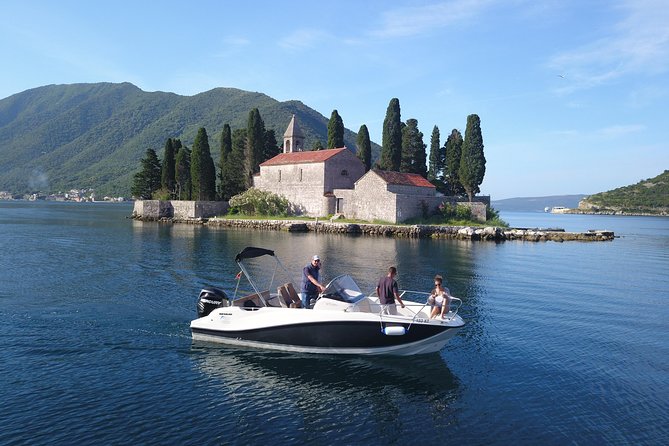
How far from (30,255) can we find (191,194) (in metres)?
43.9

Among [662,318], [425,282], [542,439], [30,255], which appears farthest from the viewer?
[30,255]

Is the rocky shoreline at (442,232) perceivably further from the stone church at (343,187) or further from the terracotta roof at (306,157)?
the terracotta roof at (306,157)

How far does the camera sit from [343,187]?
63.5m

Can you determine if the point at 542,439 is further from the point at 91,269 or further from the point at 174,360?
the point at 91,269

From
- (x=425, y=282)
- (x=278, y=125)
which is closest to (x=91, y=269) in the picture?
(x=425, y=282)

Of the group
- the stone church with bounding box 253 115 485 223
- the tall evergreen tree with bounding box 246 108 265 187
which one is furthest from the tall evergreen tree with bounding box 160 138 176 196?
the stone church with bounding box 253 115 485 223

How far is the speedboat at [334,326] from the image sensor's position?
1169 centimetres

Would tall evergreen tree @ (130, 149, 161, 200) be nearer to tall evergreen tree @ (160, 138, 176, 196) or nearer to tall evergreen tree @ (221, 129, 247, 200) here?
tall evergreen tree @ (160, 138, 176, 196)

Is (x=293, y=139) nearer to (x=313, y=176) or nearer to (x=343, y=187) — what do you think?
(x=313, y=176)

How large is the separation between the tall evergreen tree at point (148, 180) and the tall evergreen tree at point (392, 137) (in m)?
39.6

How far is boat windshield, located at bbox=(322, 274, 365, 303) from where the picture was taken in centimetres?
1252

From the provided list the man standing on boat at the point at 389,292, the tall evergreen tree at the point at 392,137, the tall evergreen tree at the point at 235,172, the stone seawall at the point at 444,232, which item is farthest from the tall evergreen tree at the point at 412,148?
the man standing on boat at the point at 389,292

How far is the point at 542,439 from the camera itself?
27.7 feet

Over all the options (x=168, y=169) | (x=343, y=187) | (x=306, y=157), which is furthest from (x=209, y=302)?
(x=168, y=169)
